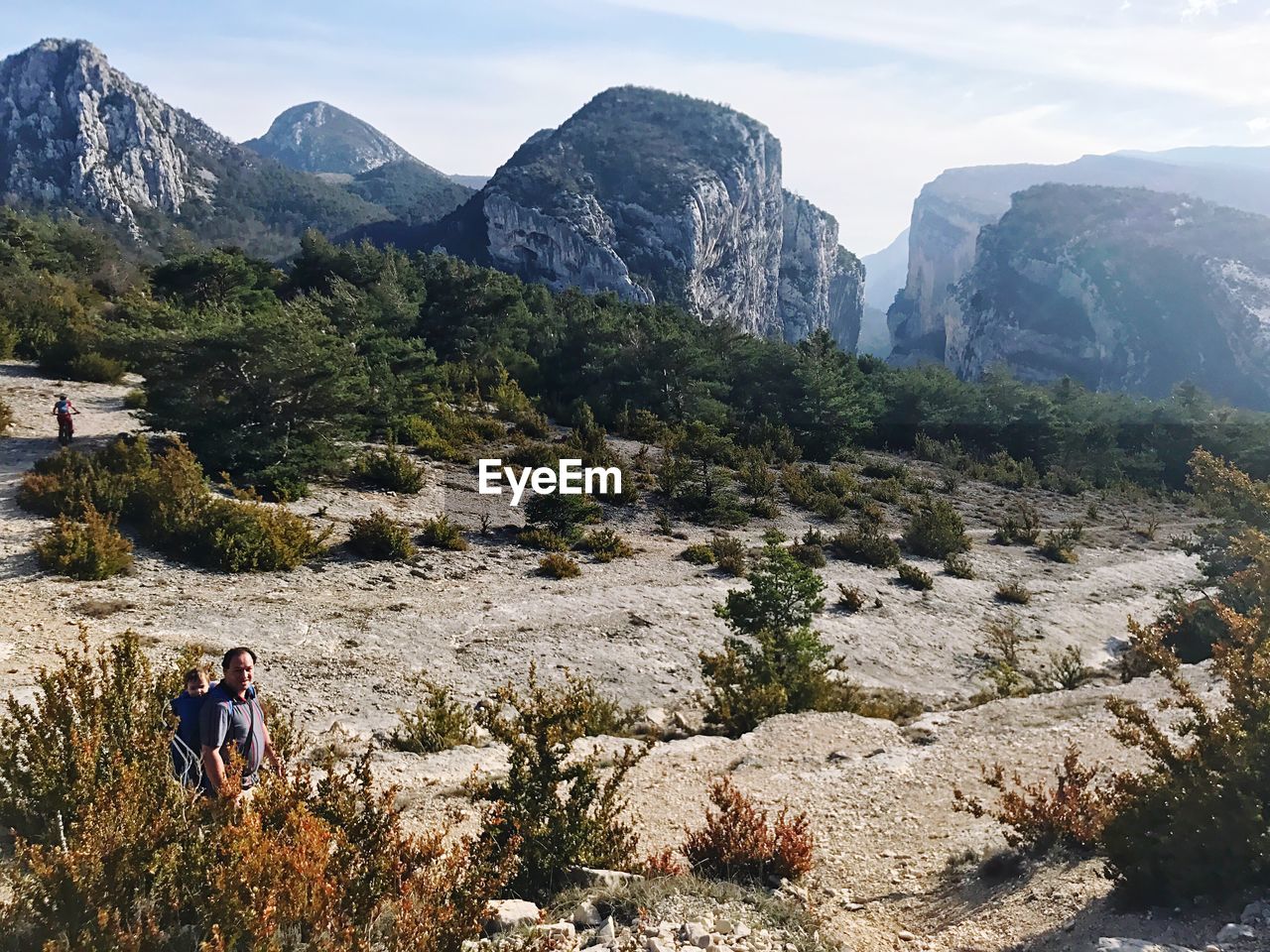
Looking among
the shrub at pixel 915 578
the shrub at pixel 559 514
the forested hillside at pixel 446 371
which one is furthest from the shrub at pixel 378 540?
the shrub at pixel 915 578

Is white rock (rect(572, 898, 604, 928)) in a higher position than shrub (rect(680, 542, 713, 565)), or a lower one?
higher

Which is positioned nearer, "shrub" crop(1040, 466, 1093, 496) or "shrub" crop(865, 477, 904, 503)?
"shrub" crop(865, 477, 904, 503)

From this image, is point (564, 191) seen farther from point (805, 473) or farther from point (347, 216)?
point (805, 473)

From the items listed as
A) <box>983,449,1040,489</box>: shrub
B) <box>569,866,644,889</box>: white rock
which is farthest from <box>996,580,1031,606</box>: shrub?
<box>983,449,1040,489</box>: shrub

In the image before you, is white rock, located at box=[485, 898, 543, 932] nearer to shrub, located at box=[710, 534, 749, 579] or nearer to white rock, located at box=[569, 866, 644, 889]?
white rock, located at box=[569, 866, 644, 889]

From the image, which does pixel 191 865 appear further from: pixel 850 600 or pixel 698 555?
pixel 698 555

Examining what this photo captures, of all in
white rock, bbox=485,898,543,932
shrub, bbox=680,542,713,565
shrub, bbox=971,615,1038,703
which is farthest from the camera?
shrub, bbox=680,542,713,565
